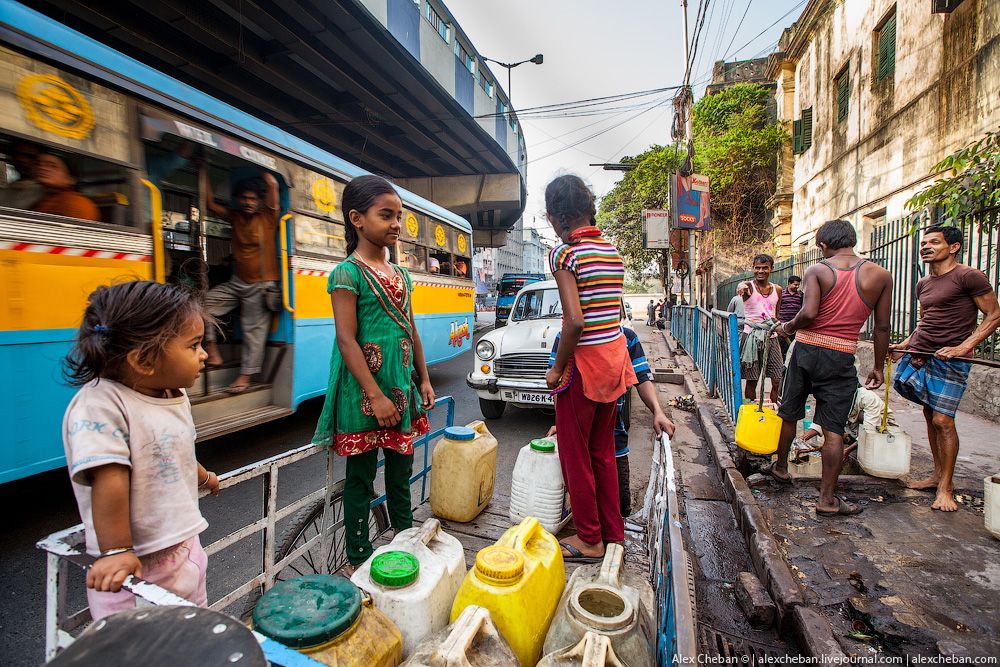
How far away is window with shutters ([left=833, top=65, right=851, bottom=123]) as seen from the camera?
11.6m

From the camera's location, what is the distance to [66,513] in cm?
346

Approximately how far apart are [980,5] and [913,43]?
1.81 metres

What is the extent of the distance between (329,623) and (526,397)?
166 inches

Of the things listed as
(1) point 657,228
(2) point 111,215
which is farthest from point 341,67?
(1) point 657,228

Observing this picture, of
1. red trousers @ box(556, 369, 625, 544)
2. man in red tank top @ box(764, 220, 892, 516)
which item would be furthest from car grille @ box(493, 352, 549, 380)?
red trousers @ box(556, 369, 625, 544)

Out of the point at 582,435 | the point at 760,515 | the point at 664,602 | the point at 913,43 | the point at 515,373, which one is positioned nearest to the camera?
the point at 664,602

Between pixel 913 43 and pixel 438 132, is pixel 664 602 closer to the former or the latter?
pixel 913 43

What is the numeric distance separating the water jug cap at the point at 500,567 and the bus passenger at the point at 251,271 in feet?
13.2

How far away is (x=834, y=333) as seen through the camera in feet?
11.0

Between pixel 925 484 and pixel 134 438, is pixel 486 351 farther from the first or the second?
pixel 134 438

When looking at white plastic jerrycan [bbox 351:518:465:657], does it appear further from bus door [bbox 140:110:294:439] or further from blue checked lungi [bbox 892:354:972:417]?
blue checked lungi [bbox 892:354:972:417]

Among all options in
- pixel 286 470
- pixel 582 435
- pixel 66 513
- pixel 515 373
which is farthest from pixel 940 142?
pixel 66 513

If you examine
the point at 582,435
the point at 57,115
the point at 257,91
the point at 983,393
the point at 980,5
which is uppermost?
the point at 257,91

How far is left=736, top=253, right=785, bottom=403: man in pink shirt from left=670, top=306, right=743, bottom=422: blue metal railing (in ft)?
0.97
